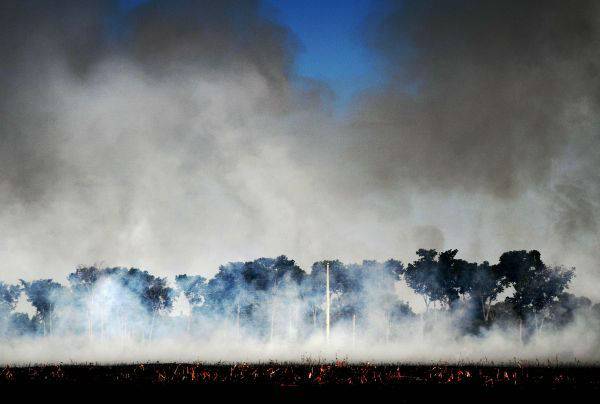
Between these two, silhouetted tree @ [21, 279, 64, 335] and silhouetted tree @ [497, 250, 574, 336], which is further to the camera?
silhouetted tree @ [21, 279, 64, 335]

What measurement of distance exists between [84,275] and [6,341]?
60.6 feet

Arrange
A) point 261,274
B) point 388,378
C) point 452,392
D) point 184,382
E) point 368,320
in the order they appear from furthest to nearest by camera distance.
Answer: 1. point 261,274
2. point 368,320
3. point 388,378
4. point 184,382
5. point 452,392

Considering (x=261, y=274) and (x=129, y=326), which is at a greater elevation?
(x=261, y=274)

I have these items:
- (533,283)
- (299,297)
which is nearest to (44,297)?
(299,297)

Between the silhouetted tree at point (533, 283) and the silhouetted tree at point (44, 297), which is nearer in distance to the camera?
the silhouetted tree at point (533, 283)

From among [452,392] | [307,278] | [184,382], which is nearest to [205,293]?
[307,278]

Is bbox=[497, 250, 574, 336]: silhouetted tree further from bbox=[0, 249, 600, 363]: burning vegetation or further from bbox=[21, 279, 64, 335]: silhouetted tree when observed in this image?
bbox=[21, 279, 64, 335]: silhouetted tree

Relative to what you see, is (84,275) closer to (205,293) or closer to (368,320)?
(205,293)

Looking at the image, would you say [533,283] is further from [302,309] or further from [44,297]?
[44,297]

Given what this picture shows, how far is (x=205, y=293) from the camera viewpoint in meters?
94.9

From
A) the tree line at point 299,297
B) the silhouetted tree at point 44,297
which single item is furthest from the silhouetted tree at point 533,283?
the silhouetted tree at point 44,297

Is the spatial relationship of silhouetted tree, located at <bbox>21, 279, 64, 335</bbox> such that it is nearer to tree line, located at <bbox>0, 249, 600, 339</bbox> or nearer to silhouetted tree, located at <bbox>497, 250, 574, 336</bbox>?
tree line, located at <bbox>0, 249, 600, 339</bbox>

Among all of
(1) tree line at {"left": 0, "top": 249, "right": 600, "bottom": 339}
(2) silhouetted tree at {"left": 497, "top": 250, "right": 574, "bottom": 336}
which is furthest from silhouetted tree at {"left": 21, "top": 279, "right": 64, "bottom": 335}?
(2) silhouetted tree at {"left": 497, "top": 250, "right": 574, "bottom": 336}

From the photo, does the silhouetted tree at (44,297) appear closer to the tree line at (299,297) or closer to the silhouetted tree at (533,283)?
the tree line at (299,297)
